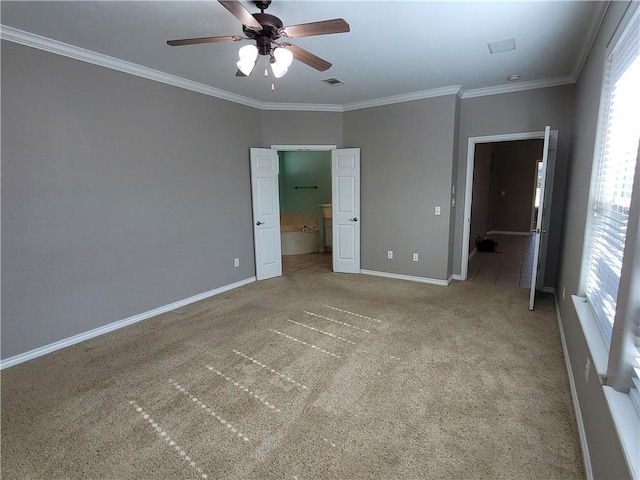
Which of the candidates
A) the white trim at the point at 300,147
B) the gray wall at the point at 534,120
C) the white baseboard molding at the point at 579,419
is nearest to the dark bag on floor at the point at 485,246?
Answer: the gray wall at the point at 534,120

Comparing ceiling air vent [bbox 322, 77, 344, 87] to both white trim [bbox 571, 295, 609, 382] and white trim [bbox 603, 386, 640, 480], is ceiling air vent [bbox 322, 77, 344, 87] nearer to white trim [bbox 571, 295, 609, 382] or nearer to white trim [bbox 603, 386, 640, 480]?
white trim [bbox 571, 295, 609, 382]

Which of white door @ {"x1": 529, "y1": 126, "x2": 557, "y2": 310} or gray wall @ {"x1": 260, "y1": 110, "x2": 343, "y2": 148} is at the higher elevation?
gray wall @ {"x1": 260, "y1": 110, "x2": 343, "y2": 148}

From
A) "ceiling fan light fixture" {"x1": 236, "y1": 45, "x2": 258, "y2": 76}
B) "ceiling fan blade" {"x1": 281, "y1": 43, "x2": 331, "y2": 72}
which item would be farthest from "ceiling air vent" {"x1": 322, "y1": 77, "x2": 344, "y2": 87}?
"ceiling fan light fixture" {"x1": 236, "y1": 45, "x2": 258, "y2": 76}

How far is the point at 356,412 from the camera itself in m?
2.11

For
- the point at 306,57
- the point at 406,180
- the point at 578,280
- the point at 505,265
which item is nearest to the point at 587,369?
the point at 578,280

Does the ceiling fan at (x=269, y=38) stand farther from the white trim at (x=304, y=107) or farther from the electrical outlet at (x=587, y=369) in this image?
the white trim at (x=304, y=107)

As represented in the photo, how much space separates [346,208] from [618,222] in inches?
152

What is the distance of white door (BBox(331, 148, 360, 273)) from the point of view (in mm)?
5207

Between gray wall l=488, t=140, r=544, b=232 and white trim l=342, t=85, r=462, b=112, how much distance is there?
17.6ft

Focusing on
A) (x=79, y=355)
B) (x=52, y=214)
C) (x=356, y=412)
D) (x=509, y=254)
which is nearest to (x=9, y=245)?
(x=52, y=214)

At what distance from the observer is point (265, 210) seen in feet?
16.7

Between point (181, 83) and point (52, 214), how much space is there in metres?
2.01

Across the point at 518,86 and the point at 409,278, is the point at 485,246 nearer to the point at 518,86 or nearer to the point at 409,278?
the point at 409,278

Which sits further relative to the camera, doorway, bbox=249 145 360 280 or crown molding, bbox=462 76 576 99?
doorway, bbox=249 145 360 280
